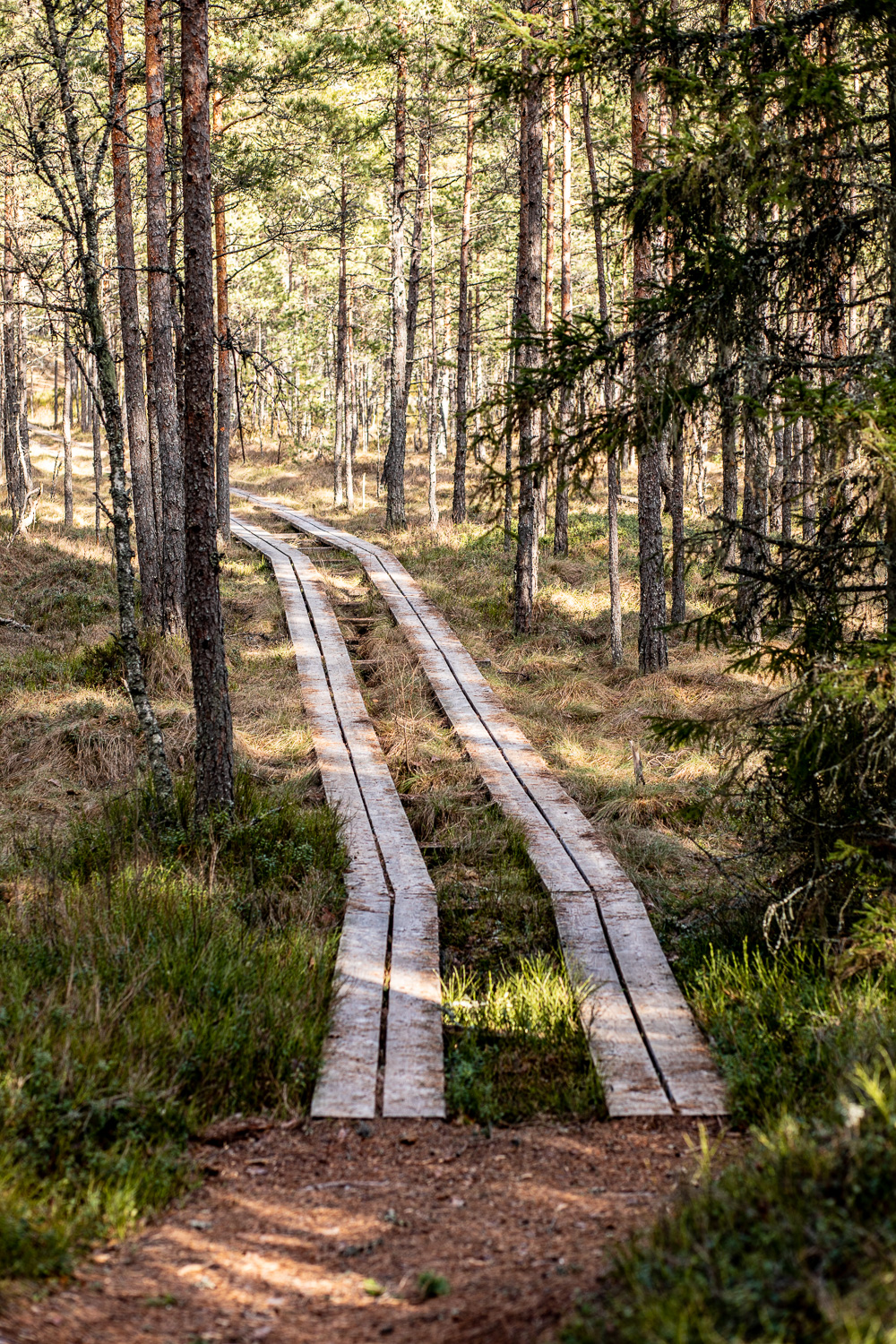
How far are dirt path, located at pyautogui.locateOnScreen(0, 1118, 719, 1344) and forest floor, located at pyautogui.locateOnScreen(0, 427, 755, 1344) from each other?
0.01 metres

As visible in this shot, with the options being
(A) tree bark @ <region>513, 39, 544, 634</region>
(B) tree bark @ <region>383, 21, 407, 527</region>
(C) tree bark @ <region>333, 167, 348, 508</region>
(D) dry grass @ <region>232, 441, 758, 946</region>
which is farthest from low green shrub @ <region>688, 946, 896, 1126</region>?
(C) tree bark @ <region>333, 167, 348, 508</region>

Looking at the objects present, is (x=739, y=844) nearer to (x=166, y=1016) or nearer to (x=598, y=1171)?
(x=598, y=1171)

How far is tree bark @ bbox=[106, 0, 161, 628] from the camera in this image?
13320 mm

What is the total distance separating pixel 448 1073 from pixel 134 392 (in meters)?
11.5

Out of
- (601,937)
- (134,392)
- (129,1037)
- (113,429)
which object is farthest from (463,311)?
(129,1037)

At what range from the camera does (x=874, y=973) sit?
534cm

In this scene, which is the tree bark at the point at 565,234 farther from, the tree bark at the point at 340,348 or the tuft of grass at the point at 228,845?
the tree bark at the point at 340,348

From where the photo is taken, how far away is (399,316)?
23281mm

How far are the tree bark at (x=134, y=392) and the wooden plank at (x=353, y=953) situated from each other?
156 inches

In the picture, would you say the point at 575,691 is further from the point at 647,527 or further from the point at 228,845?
the point at 228,845

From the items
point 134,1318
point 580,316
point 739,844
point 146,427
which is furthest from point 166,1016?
point 146,427

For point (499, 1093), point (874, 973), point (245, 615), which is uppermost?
point (245, 615)

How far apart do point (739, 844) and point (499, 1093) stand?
13.7ft

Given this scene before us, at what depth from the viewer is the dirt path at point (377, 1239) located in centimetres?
320
